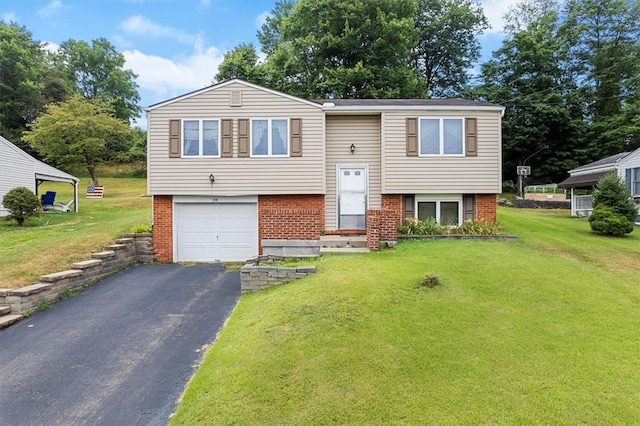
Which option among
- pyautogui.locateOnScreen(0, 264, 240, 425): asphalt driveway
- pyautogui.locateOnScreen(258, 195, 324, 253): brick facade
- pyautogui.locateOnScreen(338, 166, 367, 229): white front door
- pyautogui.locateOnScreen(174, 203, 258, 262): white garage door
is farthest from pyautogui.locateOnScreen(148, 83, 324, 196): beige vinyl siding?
pyautogui.locateOnScreen(0, 264, 240, 425): asphalt driveway

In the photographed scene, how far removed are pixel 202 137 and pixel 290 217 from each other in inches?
151

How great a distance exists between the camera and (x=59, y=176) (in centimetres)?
1930

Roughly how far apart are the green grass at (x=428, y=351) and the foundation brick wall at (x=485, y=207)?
4419 millimetres

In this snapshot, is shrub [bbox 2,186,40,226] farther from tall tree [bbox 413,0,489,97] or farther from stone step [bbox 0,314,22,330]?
→ tall tree [bbox 413,0,489,97]

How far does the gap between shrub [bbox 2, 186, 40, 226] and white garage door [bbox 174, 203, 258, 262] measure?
22.9 feet

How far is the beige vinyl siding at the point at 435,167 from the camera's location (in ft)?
37.6

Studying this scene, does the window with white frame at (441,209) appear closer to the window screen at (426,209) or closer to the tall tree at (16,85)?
the window screen at (426,209)

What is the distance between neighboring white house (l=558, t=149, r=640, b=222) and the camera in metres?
16.7

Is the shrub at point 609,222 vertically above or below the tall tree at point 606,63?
below

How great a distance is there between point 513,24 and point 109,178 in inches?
1758

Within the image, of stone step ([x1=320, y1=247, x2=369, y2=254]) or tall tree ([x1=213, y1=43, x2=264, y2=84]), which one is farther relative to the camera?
tall tree ([x1=213, y1=43, x2=264, y2=84])

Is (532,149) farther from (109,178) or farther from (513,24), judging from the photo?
(109,178)

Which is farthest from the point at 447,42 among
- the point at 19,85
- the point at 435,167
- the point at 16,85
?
the point at 16,85

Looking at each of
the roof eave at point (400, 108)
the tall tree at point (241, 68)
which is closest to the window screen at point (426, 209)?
the roof eave at point (400, 108)
